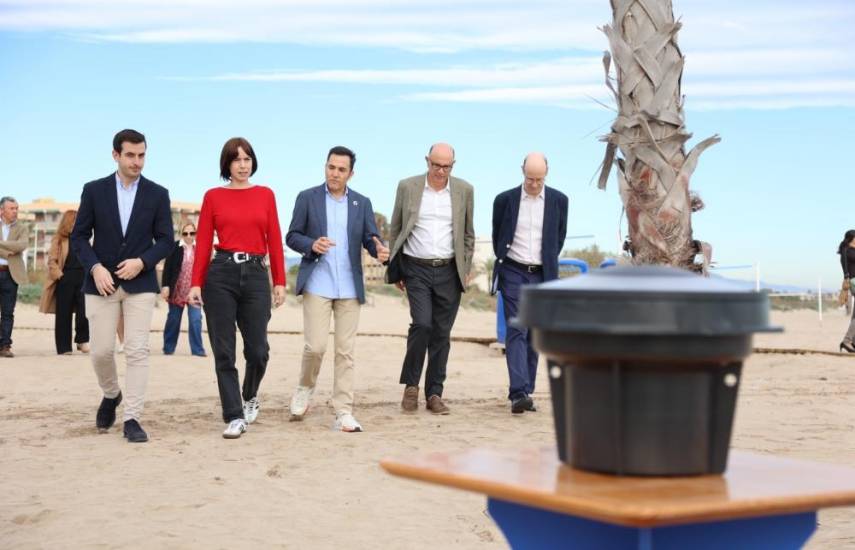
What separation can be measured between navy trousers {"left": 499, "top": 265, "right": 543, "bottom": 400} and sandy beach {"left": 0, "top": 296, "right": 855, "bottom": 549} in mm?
300

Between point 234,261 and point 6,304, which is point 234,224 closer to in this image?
point 234,261

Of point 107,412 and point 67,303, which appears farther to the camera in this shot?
point 67,303

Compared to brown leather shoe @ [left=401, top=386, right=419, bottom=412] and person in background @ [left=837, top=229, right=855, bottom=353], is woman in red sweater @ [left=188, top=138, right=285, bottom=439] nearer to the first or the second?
brown leather shoe @ [left=401, top=386, right=419, bottom=412]

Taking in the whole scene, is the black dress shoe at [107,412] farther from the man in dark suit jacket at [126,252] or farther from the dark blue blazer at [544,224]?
the dark blue blazer at [544,224]

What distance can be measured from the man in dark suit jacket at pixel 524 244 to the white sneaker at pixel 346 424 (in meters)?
1.48

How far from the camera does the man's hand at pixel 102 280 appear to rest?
8.13m

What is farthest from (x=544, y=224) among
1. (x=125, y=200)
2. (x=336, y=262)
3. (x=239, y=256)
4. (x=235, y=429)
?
(x=125, y=200)

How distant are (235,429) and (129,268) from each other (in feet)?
4.62

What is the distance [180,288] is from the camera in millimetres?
14906

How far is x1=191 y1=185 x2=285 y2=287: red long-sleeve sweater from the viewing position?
852cm

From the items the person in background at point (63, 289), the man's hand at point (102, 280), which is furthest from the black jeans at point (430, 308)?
the person in background at point (63, 289)

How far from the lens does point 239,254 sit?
28.0 feet

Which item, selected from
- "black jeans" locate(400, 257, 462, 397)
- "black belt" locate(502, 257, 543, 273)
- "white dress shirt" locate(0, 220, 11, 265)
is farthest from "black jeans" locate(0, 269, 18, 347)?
"black belt" locate(502, 257, 543, 273)

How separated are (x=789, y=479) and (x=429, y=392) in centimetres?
732
